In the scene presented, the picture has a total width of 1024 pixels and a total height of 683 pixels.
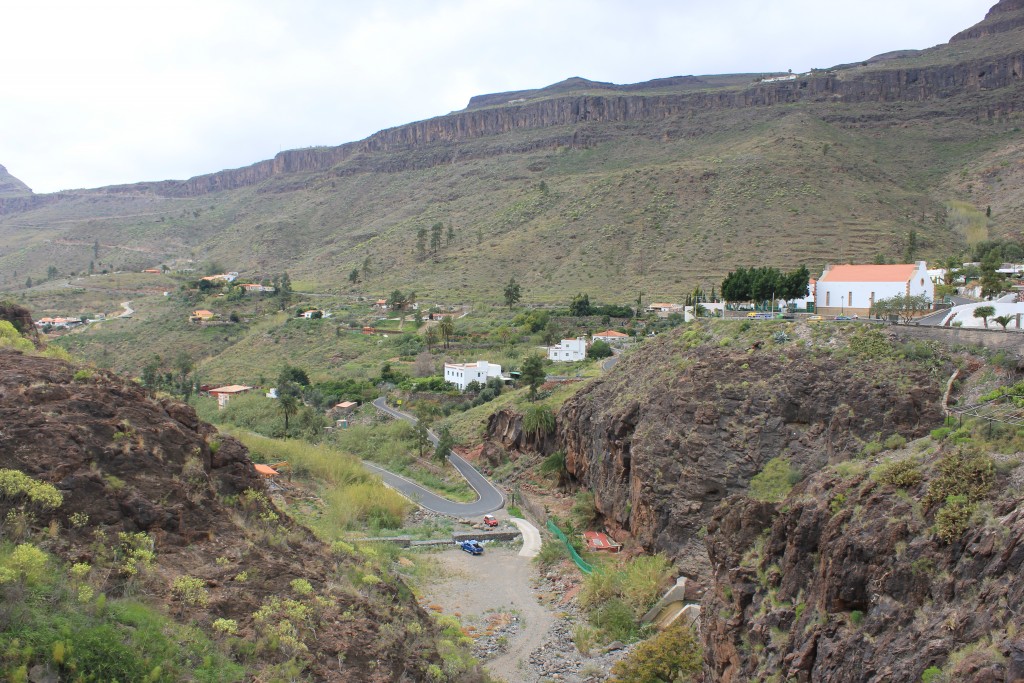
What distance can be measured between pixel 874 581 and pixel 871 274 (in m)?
23.1

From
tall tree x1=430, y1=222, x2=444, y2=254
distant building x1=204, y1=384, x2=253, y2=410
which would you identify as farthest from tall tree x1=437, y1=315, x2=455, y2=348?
tall tree x1=430, y1=222, x2=444, y2=254

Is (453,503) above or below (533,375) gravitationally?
below

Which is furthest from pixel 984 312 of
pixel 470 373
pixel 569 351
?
pixel 470 373

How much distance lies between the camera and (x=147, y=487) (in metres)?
11.3

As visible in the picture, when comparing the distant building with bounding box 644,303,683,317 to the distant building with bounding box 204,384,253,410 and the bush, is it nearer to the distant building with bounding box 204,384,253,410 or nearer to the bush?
the distant building with bounding box 204,384,253,410

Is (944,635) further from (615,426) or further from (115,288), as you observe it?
(115,288)

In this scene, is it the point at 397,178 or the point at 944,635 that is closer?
the point at 944,635

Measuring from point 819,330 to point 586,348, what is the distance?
29603 mm

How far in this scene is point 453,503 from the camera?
1346 inches

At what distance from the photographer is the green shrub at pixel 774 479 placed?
67.1 feet

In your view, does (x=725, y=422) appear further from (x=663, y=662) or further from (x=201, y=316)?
(x=201, y=316)

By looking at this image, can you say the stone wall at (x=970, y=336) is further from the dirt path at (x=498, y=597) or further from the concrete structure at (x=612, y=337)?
the concrete structure at (x=612, y=337)

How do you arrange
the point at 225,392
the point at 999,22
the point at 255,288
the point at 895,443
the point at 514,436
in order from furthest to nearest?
the point at 999,22 → the point at 255,288 → the point at 225,392 → the point at 514,436 → the point at 895,443

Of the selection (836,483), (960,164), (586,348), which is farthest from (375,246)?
→ (836,483)
